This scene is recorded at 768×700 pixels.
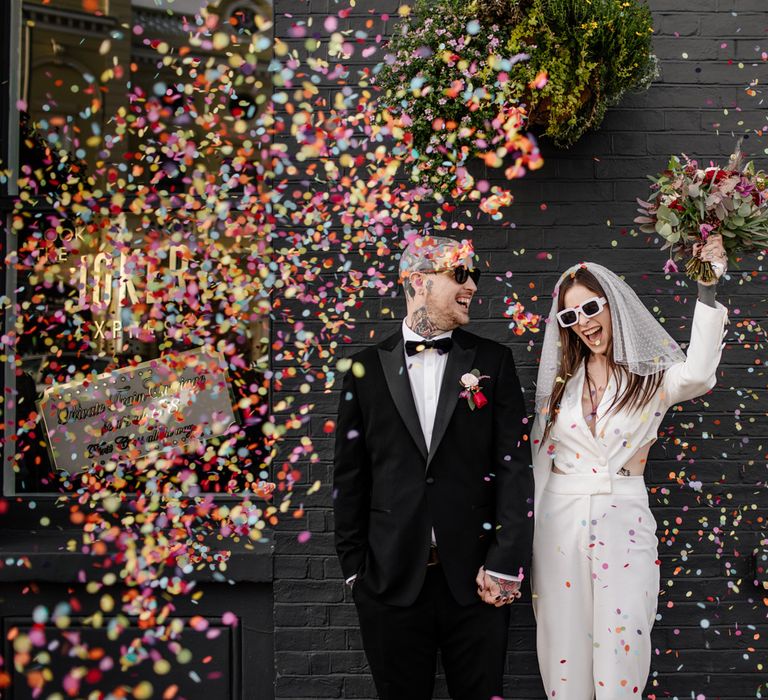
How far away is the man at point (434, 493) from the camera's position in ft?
8.09

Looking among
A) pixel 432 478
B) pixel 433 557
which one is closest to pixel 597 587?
pixel 433 557

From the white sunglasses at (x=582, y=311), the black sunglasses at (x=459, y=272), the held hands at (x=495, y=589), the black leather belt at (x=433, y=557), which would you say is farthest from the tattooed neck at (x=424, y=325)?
the held hands at (x=495, y=589)

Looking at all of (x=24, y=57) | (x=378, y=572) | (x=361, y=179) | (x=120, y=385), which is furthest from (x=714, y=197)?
(x=24, y=57)

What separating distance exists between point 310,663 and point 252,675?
28cm

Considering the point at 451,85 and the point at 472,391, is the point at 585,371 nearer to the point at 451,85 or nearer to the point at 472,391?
the point at 472,391

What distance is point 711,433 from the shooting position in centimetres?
313

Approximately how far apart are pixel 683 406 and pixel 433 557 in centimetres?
137

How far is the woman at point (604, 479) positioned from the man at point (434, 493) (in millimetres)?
178

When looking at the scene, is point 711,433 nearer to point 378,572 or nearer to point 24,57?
point 378,572

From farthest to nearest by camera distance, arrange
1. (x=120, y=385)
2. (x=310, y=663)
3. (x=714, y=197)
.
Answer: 1. (x=120, y=385)
2. (x=310, y=663)
3. (x=714, y=197)

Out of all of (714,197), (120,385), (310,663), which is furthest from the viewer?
(120,385)

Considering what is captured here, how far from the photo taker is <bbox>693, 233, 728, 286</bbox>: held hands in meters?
2.49

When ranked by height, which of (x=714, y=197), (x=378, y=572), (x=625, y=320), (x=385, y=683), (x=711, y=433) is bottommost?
(x=385, y=683)

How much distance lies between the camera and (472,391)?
2510 mm
